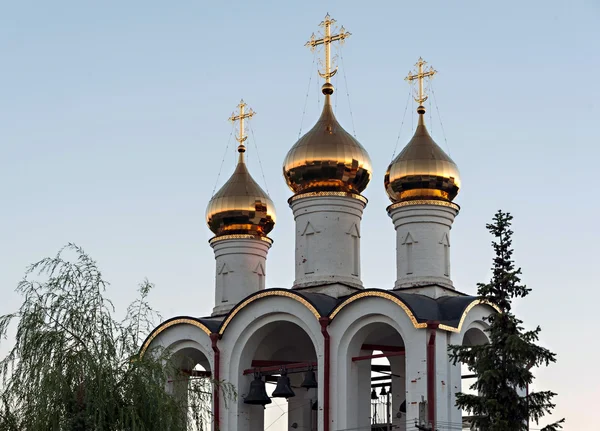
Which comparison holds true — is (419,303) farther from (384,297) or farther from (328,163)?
(328,163)

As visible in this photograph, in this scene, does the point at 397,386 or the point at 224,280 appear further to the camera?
the point at 224,280

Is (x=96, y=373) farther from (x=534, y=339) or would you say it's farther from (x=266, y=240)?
(x=266, y=240)

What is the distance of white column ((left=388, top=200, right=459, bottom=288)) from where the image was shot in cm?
2216

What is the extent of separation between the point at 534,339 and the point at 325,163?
309 inches

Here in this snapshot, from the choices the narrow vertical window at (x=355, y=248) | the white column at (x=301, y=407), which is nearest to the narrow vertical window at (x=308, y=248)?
the narrow vertical window at (x=355, y=248)

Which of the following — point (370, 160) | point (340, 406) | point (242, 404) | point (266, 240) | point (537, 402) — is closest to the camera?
point (537, 402)

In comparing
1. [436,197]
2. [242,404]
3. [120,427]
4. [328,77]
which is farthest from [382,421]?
[120,427]

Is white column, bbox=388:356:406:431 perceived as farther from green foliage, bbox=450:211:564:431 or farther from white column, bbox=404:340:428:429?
green foliage, bbox=450:211:564:431

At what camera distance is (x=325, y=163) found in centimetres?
2275

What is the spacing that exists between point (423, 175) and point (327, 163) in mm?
1851

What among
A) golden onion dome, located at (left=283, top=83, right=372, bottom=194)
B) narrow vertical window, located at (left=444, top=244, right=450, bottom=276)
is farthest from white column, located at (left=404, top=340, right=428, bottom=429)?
golden onion dome, located at (left=283, top=83, right=372, bottom=194)

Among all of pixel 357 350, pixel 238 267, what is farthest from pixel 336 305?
pixel 238 267

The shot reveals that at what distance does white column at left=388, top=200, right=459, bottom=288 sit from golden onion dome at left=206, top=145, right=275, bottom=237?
3403 millimetres

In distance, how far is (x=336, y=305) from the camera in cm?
2067
